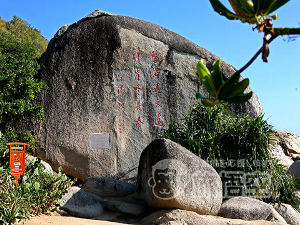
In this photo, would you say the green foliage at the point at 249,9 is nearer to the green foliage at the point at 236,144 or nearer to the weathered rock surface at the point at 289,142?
the green foliage at the point at 236,144

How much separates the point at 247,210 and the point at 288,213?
1.15 m

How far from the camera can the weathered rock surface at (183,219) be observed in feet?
13.9

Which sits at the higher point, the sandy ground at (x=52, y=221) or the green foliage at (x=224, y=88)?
the green foliage at (x=224, y=88)

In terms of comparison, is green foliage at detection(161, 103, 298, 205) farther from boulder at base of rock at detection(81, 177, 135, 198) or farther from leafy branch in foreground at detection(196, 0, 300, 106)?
leafy branch in foreground at detection(196, 0, 300, 106)

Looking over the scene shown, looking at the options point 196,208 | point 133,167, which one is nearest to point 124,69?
point 133,167

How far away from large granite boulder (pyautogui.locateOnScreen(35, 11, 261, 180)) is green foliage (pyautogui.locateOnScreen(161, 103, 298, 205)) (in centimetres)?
130

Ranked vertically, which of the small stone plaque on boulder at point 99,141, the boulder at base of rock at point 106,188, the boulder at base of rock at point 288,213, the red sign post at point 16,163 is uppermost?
the small stone plaque on boulder at point 99,141

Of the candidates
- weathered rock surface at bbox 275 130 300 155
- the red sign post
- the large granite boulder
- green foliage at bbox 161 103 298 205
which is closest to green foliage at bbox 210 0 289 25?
the red sign post

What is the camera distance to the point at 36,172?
4688 millimetres

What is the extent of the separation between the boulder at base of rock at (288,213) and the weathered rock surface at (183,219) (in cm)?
117

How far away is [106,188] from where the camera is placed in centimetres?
579

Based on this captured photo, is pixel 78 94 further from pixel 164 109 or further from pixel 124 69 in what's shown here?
pixel 164 109

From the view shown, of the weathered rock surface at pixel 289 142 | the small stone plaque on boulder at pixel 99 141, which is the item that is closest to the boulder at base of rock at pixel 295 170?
the weathered rock surface at pixel 289 142

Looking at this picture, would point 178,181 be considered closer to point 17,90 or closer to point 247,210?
point 247,210
